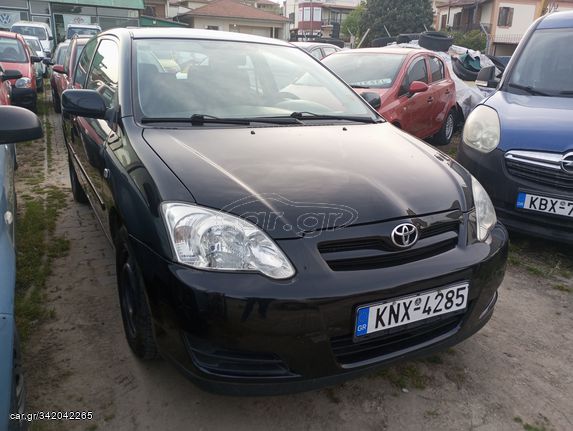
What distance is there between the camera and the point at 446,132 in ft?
25.8

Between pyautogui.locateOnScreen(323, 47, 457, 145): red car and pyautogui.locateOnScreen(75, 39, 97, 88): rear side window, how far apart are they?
10.5 feet

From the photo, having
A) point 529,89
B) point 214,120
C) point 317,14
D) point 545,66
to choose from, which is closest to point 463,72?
A: point 545,66

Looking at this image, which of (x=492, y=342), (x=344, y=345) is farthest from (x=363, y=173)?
(x=492, y=342)

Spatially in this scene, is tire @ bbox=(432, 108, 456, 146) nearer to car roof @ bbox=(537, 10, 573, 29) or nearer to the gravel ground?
car roof @ bbox=(537, 10, 573, 29)

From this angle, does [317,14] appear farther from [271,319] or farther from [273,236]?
[271,319]

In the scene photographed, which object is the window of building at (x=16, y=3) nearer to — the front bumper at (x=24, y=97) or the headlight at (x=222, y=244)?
the front bumper at (x=24, y=97)

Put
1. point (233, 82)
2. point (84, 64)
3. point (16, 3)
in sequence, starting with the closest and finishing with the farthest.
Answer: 1. point (233, 82)
2. point (84, 64)
3. point (16, 3)

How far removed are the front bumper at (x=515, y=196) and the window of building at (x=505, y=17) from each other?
141 ft

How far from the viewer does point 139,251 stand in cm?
194

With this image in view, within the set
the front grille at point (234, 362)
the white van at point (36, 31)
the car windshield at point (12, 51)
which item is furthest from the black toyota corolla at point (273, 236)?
the white van at point (36, 31)

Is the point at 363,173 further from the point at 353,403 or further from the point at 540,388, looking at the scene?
the point at 540,388

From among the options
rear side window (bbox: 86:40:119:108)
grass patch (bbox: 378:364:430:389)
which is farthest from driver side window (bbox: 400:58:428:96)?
grass patch (bbox: 378:364:430:389)

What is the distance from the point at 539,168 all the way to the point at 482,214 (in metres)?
1.42

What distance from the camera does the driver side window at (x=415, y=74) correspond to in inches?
253
